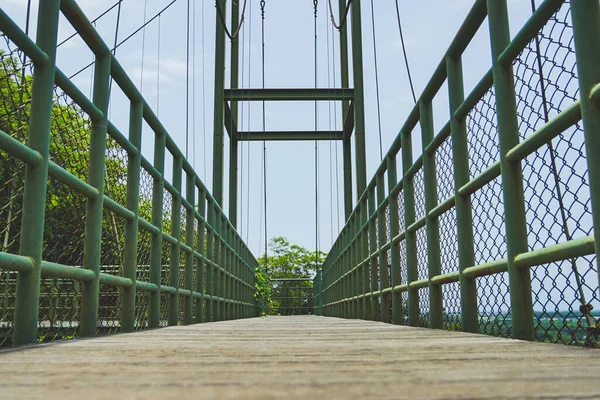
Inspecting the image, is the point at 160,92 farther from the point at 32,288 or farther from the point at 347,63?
the point at 32,288

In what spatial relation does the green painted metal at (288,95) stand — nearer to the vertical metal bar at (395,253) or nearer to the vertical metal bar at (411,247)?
the vertical metal bar at (395,253)

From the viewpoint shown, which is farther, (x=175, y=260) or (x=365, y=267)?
(x=365, y=267)

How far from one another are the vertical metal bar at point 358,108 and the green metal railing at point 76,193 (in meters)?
6.09

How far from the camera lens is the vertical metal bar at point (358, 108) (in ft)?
34.0

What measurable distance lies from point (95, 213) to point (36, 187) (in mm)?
476

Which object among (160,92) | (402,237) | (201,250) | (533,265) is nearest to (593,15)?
(533,265)

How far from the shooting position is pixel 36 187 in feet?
5.48

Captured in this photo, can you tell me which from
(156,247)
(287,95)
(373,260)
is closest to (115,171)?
(156,247)

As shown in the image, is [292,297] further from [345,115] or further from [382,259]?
[382,259]

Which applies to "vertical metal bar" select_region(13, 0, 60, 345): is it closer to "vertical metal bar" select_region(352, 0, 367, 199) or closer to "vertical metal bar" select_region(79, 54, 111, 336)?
"vertical metal bar" select_region(79, 54, 111, 336)

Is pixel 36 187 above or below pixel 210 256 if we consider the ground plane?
below

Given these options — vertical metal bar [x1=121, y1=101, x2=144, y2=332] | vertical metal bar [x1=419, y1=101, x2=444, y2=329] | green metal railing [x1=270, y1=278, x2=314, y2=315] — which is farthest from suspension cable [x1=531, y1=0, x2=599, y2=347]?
green metal railing [x1=270, y1=278, x2=314, y2=315]

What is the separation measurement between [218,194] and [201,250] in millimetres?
5280

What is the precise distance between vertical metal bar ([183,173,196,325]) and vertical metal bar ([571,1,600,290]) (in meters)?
2.99
